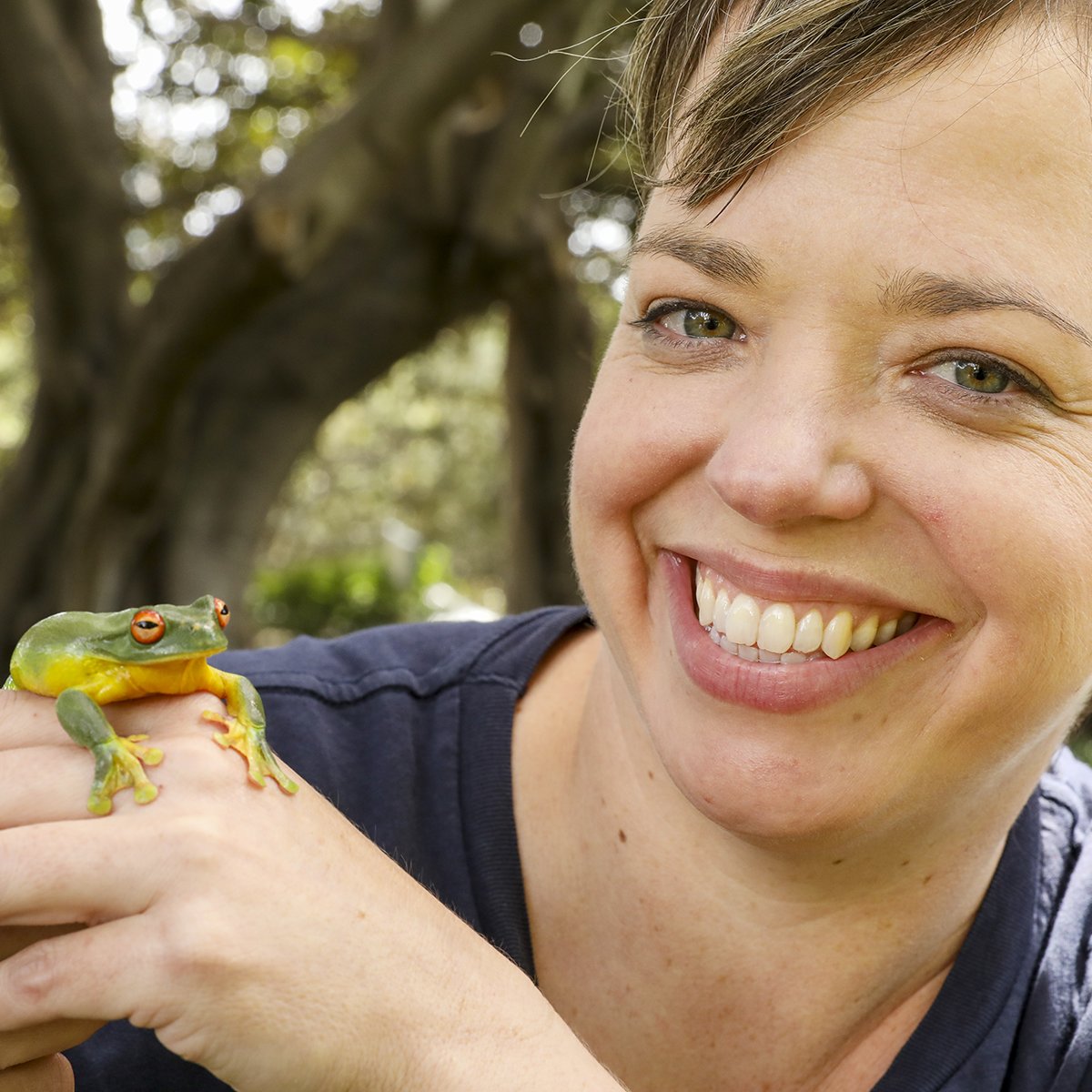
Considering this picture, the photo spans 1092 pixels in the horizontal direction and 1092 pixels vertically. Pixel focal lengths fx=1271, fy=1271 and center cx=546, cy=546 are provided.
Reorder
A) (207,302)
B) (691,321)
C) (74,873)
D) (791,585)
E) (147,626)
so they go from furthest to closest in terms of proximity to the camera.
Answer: (207,302)
(691,321)
(791,585)
(147,626)
(74,873)

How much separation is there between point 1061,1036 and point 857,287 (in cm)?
140

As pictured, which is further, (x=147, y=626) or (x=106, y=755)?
(x=147, y=626)

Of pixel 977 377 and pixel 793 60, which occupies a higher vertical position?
pixel 793 60

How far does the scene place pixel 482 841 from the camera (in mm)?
2365

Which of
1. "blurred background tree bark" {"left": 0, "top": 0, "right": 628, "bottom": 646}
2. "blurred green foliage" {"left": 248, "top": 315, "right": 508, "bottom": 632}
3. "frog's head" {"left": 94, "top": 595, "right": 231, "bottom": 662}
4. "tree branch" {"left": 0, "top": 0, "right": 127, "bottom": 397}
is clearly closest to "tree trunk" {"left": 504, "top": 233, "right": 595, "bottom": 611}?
"blurred background tree bark" {"left": 0, "top": 0, "right": 628, "bottom": 646}

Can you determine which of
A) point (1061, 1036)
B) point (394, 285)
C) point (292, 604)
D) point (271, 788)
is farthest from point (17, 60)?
point (292, 604)

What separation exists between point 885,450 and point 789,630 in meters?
0.33

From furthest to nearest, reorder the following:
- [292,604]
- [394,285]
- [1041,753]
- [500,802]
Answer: [292,604]
[394,285]
[500,802]
[1041,753]

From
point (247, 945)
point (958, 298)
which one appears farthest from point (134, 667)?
point (958, 298)

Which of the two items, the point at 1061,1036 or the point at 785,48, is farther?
the point at 1061,1036

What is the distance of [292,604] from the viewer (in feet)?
58.3

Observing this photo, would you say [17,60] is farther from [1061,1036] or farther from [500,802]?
[1061,1036]

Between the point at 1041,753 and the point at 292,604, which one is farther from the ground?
the point at 1041,753

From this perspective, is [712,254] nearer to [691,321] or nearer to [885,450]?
[691,321]
